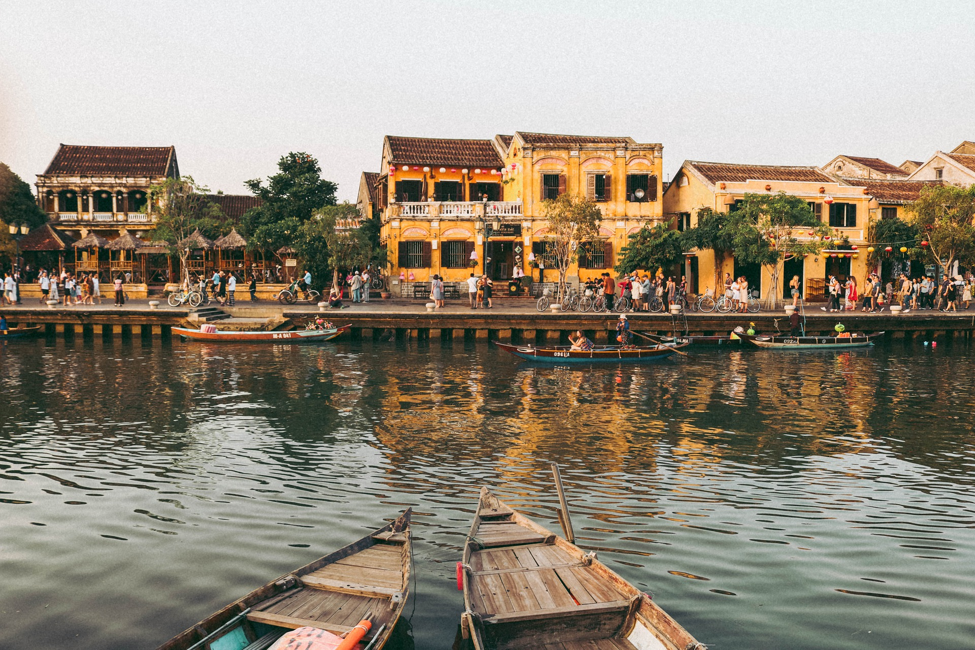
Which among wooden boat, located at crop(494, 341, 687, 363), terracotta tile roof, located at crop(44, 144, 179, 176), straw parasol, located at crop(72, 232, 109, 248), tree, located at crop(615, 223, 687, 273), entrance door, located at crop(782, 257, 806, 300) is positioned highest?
terracotta tile roof, located at crop(44, 144, 179, 176)

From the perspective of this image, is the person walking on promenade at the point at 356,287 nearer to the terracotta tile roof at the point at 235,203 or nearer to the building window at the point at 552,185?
the building window at the point at 552,185

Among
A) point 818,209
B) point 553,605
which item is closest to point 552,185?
point 818,209

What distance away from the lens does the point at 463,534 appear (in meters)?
9.98

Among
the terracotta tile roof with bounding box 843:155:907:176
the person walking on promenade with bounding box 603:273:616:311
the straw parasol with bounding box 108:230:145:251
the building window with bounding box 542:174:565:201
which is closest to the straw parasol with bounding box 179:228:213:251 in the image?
the straw parasol with bounding box 108:230:145:251

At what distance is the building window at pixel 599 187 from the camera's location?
43625 millimetres

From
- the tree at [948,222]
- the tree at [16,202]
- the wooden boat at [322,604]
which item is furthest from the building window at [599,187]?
the tree at [16,202]

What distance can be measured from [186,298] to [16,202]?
2549 centimetres

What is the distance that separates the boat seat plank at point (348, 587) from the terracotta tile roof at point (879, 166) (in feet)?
187

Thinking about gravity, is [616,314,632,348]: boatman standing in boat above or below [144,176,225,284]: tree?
below

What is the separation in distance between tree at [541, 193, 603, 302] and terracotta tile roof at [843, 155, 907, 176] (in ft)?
95.4

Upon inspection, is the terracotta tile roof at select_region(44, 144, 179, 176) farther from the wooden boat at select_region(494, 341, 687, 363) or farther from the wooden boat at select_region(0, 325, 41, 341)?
the wooden boat at select_region(494, 341, 687, 363)

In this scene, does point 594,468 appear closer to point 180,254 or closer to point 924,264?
point 180,254

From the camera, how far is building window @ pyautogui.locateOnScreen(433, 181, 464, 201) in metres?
45.4

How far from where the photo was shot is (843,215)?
43.8 meters
